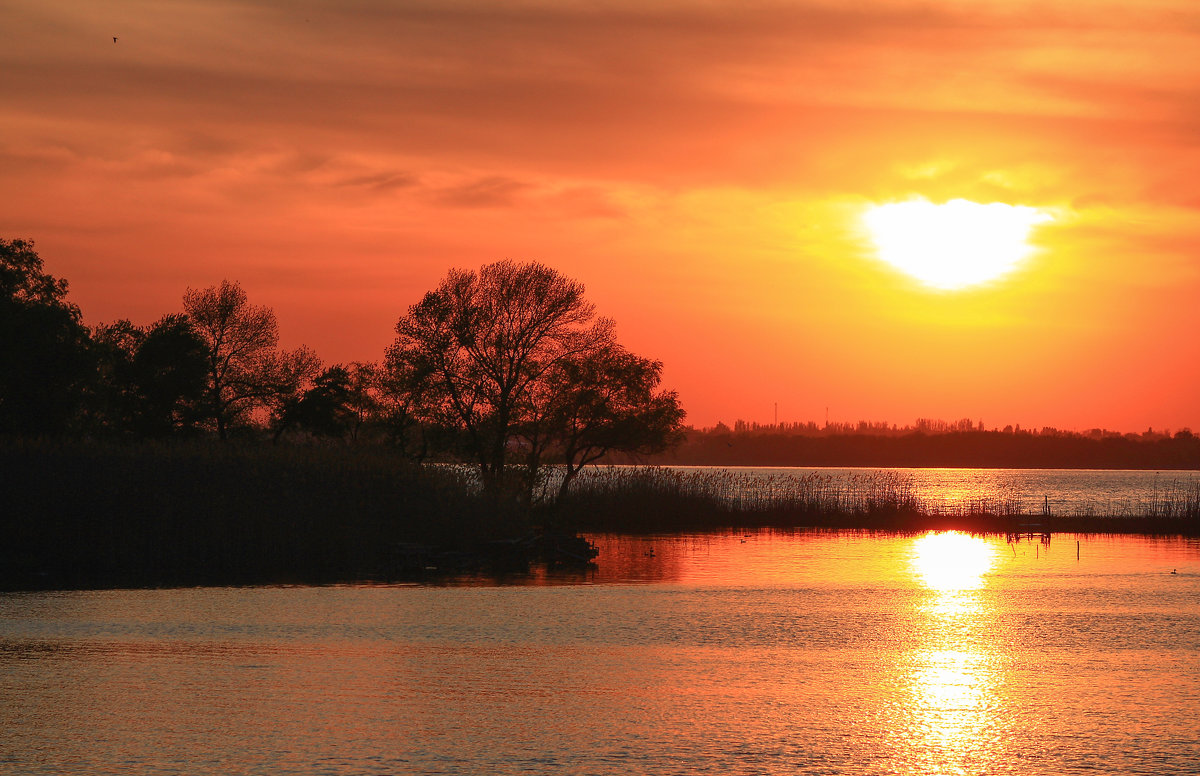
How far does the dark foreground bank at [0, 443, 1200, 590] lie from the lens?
34.5m

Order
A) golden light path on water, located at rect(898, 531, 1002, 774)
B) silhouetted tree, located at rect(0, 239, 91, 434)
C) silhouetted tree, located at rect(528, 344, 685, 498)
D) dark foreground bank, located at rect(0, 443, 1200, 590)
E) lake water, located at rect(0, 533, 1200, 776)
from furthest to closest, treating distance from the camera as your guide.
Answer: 1. silhouetted tree, located at rect(528, 344, 685, 498)
2. silhouetted tree, located at rect(0, 239, 91, 434)
3. dark foreground bank, located at rect(0, 443, 1200, 590)
4. golden light path on water, located at rect(898, 531, 1002, 774)
5. lake water, located at rect(0, 533, 1200, 776)

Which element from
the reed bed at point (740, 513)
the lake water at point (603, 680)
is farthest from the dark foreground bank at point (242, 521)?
the reed bed at point (740, 513)

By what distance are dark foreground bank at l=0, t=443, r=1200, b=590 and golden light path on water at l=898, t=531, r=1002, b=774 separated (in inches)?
588

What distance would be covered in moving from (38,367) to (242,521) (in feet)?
65.7

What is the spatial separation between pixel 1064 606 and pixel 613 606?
10201 millimetres

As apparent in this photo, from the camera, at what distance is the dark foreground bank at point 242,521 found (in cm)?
3447

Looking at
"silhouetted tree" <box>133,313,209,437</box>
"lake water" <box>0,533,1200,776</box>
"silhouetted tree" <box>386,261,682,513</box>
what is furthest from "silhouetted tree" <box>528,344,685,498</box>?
"lake water" <box>0,533,1200,776</box>

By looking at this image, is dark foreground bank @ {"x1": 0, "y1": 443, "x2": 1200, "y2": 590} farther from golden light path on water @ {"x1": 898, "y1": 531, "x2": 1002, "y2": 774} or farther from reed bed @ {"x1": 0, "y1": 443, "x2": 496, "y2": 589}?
golden light path on water @ {"x1": 898, "y1": 531, "x2": 1002, "y2": 774}

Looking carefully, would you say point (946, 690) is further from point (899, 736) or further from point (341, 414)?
point (341, 414)

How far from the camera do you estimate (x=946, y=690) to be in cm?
1600

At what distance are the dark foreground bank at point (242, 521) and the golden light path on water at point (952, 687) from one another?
14.9 m

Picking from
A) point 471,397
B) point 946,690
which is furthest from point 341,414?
point 946,690

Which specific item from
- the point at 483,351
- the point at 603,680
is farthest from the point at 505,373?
the point at 603,680

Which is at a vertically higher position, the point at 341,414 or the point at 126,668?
the point at 341,414
